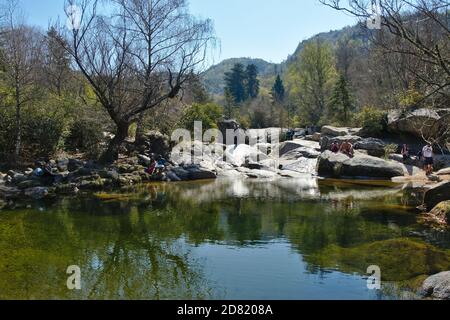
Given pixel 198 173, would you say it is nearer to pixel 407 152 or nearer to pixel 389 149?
pixel 389 149

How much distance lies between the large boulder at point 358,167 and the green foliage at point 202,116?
13123 millimetres

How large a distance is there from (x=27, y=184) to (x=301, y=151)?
1704 cm

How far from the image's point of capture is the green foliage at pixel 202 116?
1382 inches

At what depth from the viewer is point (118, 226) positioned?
1277cm

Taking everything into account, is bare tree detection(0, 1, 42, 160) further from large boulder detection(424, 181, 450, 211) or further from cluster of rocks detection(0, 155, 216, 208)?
large boulder detection(424, 181, 450, 211)

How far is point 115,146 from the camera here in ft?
79.7

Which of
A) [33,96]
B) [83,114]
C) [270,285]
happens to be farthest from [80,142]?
[270,285]

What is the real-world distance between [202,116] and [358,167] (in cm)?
1651

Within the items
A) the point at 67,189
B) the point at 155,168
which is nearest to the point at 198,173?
the point at 155,168

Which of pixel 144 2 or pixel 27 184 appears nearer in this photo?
pixel 27 184

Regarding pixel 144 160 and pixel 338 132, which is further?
pixel 338 132

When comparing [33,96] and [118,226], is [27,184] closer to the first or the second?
[33,96]

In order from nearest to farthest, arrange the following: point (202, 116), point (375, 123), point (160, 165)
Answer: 1. point (160, 165)
2. point (375, 123)
3. point (202, 116)

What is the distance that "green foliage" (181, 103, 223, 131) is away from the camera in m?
35.1
